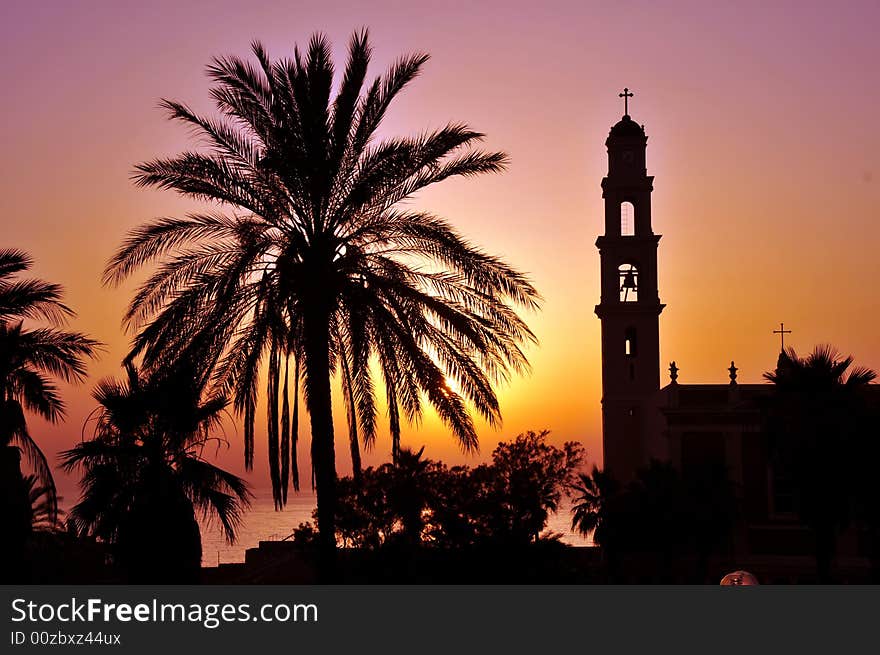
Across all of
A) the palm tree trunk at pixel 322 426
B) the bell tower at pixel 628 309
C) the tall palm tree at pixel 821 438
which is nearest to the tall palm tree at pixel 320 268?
the palm tree trunk at pixel 322 426

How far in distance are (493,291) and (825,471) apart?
14.8 metres

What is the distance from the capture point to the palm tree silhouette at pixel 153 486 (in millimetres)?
20406

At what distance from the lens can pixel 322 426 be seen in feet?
60.8

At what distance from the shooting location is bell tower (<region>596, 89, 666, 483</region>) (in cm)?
4566

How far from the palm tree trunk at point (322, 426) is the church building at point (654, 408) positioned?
2459 cm

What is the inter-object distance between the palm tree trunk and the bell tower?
28120 millimetres

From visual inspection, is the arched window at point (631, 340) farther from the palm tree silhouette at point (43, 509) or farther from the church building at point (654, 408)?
the palm tree silhouette at point (43, 509)

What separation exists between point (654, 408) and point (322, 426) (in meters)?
27.7

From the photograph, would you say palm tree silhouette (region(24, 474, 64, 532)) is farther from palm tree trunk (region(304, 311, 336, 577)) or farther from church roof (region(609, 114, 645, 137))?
church roof (region(609, 114, 645, 137))

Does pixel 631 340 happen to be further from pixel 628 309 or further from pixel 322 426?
pixel 322 426

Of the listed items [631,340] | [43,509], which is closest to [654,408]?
[631,340]

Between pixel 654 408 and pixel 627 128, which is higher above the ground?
→ pixel 627 128
